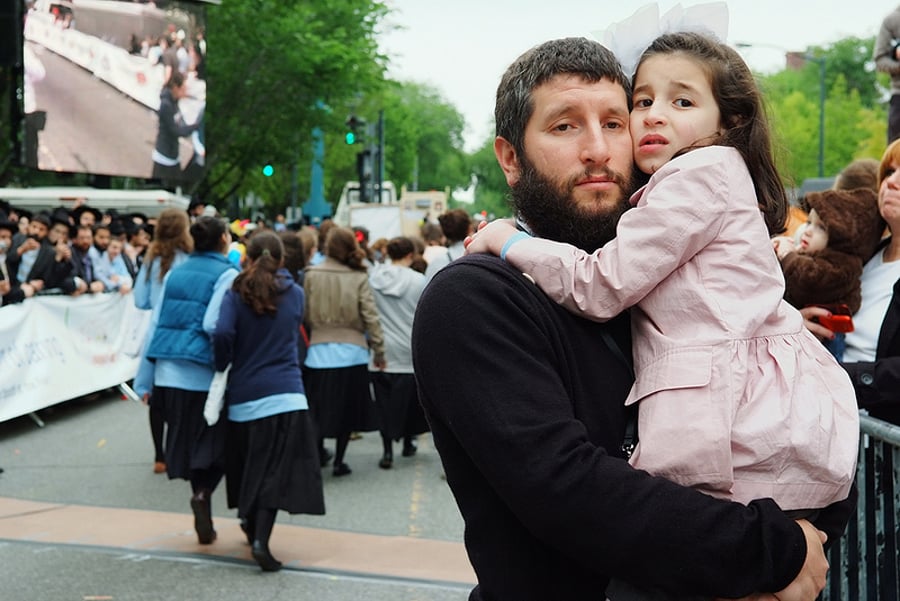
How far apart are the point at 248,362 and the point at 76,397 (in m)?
6.21

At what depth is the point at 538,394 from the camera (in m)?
1.87

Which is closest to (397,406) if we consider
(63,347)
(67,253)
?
(63,347)

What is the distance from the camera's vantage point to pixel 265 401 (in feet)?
22.4

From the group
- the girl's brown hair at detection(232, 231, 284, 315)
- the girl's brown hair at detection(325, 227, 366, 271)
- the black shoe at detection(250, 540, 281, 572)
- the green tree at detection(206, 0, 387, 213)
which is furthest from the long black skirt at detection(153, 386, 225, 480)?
the green tree at detection(206, 0, 387, 213)

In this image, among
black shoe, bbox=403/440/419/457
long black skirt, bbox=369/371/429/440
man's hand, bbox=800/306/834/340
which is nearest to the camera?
man's hand, bbox=800/306/834/340

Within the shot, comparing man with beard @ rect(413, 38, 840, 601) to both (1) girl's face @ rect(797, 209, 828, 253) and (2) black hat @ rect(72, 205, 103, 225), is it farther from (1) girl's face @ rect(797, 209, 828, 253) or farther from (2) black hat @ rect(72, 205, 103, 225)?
(2) black hat @ rect(72, 205, 103, 225)

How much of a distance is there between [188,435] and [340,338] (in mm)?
2491

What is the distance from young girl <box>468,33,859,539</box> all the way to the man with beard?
0.19ft

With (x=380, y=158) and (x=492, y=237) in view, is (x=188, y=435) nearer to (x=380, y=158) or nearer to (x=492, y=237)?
(x=492, y=237)

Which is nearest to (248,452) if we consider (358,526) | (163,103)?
(358,526)

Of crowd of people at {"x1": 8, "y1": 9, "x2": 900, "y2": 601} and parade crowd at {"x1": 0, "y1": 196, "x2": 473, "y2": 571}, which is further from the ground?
crowd of people at {"x1": 8, "y1": 9, "x2": 900, "y2": 601}

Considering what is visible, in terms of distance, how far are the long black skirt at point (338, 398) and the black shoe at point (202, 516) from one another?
2215 mm

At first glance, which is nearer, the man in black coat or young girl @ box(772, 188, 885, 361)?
young girl @ box(772, 188, 885, 361)

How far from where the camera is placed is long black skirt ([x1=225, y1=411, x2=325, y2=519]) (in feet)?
21.9
